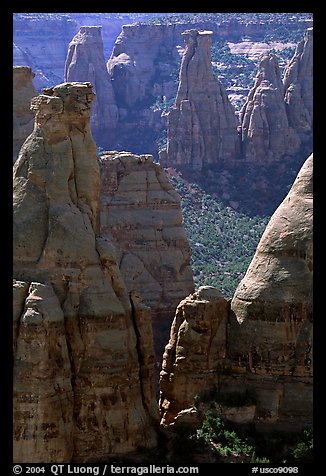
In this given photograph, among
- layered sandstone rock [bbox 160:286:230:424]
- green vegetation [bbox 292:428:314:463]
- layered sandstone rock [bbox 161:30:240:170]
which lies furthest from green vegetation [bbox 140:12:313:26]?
green vegetation [bbox 292:428:314:463]

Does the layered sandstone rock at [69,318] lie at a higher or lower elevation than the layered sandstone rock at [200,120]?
lower

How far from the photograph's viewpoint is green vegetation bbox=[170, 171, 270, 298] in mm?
105625

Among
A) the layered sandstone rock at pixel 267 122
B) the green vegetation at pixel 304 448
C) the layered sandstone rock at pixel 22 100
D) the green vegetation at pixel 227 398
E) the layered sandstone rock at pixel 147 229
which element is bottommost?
the green vegetation at pixel 304 448

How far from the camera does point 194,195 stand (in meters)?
137

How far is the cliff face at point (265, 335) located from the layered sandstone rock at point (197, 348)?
0.03 metres

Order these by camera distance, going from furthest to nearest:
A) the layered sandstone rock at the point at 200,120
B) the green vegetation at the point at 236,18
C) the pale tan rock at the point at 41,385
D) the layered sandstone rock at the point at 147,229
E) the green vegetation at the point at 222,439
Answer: the green vegetation at the point at 236,18, the layered sandstone rock at the point at 200,120, the layered sandstone rock at the point at 147,229, the green vegetation at the point at 222,439, the pale tan rock at the point at 41,385

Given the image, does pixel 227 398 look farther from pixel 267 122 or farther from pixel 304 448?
pixel 267 122

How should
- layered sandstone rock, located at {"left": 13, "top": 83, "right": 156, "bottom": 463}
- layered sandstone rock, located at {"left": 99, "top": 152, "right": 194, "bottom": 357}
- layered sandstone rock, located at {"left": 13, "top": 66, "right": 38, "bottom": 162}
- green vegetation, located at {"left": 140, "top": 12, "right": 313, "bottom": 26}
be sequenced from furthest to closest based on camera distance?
green vegetation, located at {"left": 140, "top": 12, "right": 313, "bottom": 26}, layered sandstone rock, located at {"left": 99, "top": 152, "right": 194, "bottom": 357}, layered sandstone rock, located at {"left": 13, "top": 66, "right": 38, "bottom": 162}, layered sandstone rock, located at {"left": 13, "top": 83, "right": 156, "bottom": 463}

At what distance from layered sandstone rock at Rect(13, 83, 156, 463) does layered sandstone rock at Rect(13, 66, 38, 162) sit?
21.9m

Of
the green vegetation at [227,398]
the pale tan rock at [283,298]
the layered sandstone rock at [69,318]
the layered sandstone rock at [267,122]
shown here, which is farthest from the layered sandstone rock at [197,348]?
the layered sandstone rock at [267,122]

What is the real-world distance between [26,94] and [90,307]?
28005 mm

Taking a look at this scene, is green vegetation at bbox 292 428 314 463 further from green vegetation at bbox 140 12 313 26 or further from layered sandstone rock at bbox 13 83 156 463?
green vegetation at bbox 140 12 313 26

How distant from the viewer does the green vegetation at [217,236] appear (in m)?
106

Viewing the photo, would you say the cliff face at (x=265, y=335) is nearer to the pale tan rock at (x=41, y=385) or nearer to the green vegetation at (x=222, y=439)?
the green vegetation at (x=222, y=439)
